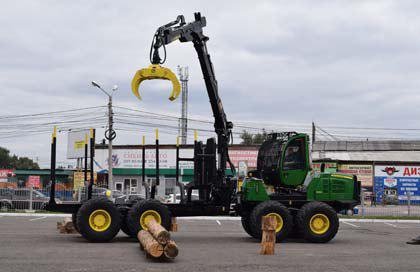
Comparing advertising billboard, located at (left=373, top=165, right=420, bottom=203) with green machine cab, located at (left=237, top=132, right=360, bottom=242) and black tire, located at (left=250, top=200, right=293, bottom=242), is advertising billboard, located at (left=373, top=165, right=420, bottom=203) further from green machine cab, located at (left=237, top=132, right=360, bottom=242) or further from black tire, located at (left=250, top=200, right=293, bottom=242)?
black tire, located at (left=250, top=200, right=293, bottom=242)

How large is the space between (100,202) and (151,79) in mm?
3564

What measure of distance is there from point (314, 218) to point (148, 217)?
4.53 metres

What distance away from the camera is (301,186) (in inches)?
671

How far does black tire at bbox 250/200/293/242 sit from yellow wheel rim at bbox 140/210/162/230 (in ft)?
8.44

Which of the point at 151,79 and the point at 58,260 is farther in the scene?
the point at 151,79

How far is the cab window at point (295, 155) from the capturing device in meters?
16.7

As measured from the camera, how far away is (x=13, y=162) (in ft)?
423

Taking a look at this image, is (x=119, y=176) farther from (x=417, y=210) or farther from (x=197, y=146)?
(x=197, y=146)

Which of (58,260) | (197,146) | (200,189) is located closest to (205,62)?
(197,146)

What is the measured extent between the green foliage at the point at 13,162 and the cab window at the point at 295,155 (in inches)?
4504

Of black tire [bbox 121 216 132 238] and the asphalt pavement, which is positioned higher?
black tire [bbox 121 216 132 238]

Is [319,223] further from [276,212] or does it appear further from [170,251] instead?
[170,251]

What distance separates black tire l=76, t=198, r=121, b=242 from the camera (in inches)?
580

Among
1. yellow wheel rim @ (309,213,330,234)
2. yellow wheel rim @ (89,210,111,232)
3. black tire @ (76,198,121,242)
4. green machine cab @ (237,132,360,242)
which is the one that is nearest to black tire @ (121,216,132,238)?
black tire @ (76,198,121,242)
